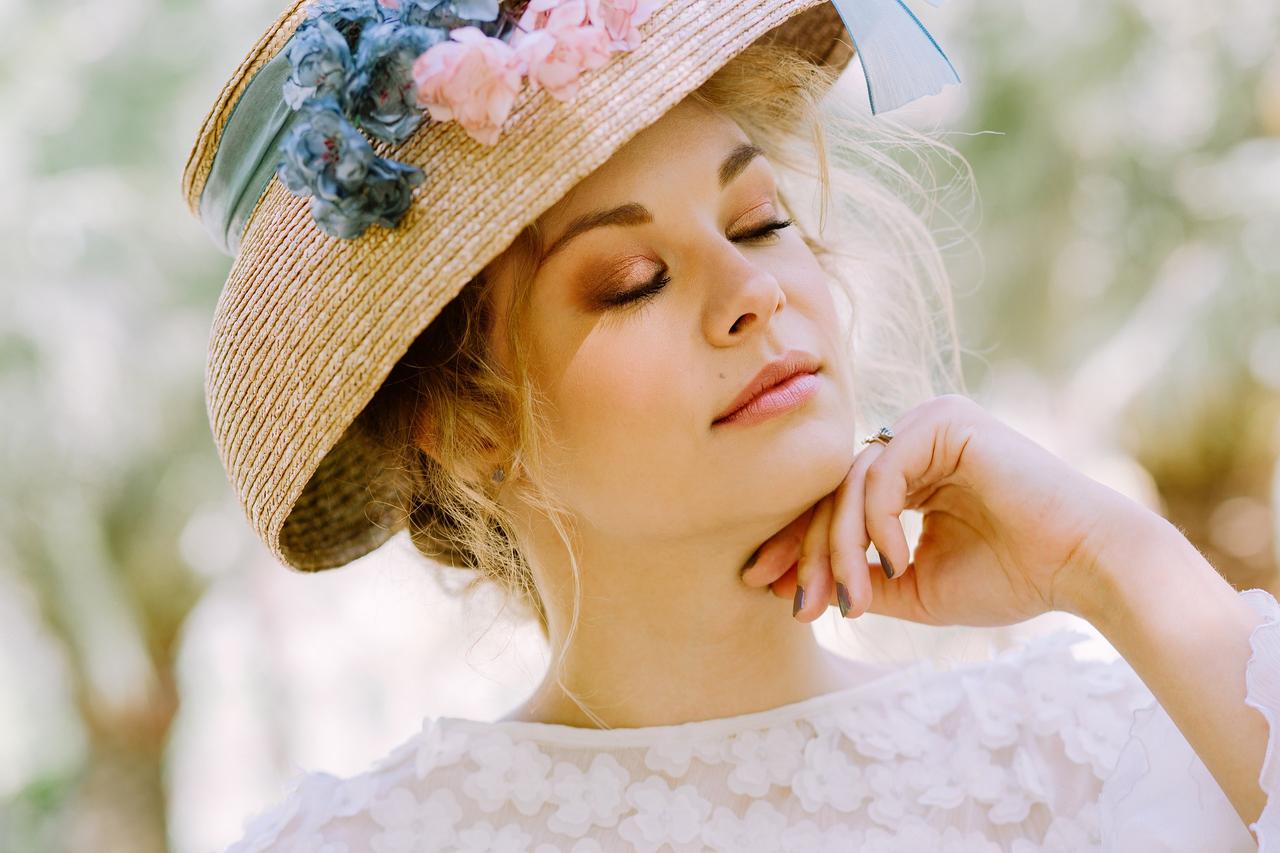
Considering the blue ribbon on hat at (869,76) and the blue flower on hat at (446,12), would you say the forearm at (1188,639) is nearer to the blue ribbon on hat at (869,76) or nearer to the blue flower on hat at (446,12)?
the blue ribbon on hat at (869,76)

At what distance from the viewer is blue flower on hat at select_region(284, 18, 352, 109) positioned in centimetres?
170

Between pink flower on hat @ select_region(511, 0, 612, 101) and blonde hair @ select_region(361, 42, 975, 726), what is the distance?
9.9 inches

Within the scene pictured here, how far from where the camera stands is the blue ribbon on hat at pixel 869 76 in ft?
6.40

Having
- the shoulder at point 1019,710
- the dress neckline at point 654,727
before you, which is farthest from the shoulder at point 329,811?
the shoulder at point 1019,710

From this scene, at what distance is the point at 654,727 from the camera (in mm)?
2172

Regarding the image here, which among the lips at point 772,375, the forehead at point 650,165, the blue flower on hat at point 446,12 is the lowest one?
the lips at point 772,375

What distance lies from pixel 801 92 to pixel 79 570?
263 inches

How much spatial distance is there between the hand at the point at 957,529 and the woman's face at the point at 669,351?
9 cm

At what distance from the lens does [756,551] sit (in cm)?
209

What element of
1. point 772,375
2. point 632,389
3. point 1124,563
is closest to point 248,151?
point 632,389

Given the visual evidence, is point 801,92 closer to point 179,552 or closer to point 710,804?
point 710,804

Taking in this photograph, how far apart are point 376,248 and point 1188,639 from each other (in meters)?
1.29

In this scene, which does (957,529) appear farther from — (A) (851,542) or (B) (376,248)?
(B) (376,248)

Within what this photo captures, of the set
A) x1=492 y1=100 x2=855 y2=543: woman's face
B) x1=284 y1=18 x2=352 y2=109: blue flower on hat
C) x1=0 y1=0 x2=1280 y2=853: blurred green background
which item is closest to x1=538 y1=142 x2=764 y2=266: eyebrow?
x1=492 y1=100 x2=855 y2=543: woman's face
